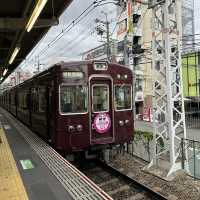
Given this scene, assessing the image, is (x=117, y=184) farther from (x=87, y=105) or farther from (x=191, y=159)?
(x=191, y=159)

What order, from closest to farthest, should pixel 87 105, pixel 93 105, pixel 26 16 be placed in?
pixel 87 105, pixel 93 105, pixel 26 16

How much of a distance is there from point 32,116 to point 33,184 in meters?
7.55

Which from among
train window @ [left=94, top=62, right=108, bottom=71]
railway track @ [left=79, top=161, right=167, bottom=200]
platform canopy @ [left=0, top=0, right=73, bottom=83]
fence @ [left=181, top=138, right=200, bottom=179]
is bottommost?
railway track @ [left=79, top=161, right=167, bottom=200]

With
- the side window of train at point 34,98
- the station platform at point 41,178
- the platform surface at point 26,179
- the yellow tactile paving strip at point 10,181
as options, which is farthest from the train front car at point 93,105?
the side window of train at point 34,98

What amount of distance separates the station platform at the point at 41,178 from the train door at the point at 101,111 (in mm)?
1303

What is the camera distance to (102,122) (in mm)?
9406

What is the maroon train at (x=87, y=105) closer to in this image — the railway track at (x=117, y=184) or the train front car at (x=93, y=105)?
the train front car at (x=93, y=105)

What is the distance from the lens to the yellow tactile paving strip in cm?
532

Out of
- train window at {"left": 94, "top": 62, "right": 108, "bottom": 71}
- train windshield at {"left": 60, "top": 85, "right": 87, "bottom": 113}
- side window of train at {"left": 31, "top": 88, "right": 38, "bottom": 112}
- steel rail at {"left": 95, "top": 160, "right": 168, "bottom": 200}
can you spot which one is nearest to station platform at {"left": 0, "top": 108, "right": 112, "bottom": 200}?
train windshield at {"left": 60, "top": 85, "right": 87, "bottom": 113}

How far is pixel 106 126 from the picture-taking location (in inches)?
373

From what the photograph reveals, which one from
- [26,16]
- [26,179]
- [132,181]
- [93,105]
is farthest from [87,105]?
[26,16]

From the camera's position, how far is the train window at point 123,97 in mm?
9711

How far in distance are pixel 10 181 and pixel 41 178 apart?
0.57 m

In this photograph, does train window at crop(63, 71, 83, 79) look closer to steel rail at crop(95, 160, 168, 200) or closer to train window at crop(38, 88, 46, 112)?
train window at crop(38, 88, 46, 112)
